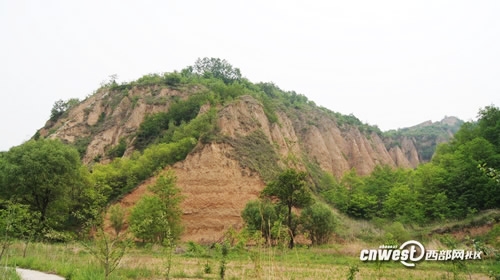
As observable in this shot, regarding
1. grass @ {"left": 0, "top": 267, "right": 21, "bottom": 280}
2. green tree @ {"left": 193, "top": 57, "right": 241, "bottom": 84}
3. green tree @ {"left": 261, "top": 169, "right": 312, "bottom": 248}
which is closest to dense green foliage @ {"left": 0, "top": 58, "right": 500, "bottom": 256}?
green tree @ {"left": 261, "top": 169, "right": 312, "bottom": 248}

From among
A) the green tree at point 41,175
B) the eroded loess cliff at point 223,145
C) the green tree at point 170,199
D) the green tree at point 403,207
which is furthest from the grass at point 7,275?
the green tree at point 403,207

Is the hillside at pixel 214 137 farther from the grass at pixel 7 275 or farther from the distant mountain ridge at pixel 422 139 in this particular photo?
the grass at pixel 7 275

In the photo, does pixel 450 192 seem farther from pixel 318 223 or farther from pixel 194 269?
pixel 194 269

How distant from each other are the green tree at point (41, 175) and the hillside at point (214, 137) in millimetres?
8367

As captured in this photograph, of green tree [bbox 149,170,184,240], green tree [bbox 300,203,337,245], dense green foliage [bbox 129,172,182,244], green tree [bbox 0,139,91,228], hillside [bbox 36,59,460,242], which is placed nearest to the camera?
dense green foliage [bbox 129,172,182,244]

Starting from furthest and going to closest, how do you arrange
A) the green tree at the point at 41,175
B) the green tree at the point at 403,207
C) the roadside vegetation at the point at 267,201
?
the green tree at the point at 403,207, the green tree at the point at 41,175, the roadside vegetation at the point at 267,201

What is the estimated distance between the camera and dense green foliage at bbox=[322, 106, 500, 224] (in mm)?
33875

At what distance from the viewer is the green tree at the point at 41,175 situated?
1203 inches

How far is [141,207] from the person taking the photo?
31.2m

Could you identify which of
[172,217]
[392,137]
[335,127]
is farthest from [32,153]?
[392,137]

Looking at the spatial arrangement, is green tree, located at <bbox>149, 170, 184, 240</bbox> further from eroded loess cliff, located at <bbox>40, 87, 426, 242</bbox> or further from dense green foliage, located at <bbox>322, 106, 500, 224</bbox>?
dense green foliage, located at <bbox>322, 106, 500, 224</bbox>

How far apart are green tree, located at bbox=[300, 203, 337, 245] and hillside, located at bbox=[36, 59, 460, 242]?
7.37 meters

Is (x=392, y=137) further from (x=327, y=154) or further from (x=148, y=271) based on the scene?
(x=148, y=271)

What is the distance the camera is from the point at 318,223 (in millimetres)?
31828
